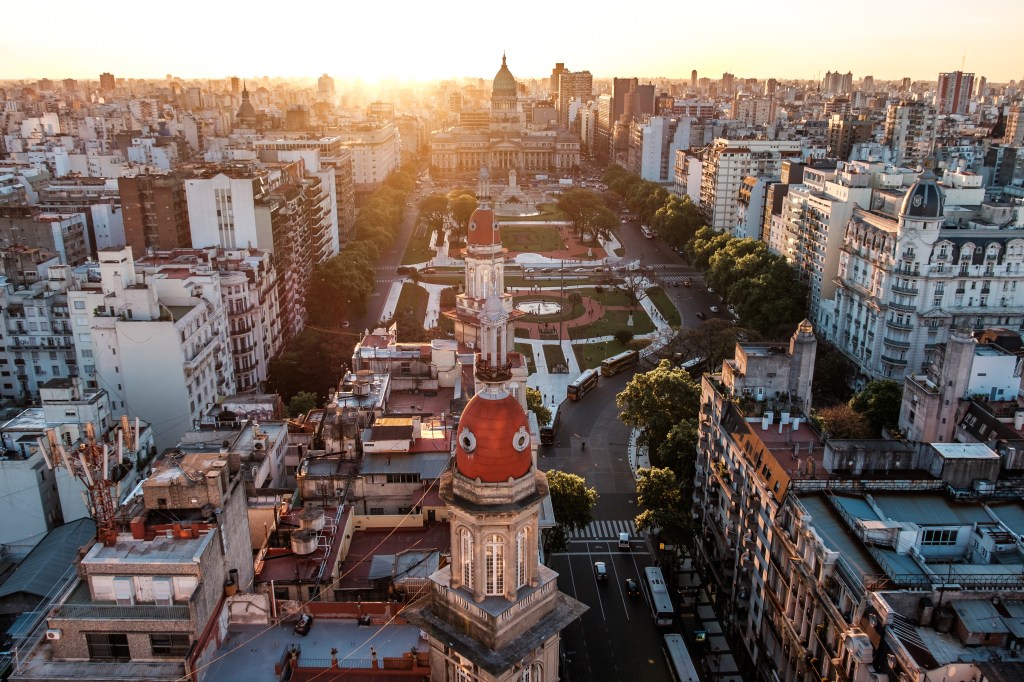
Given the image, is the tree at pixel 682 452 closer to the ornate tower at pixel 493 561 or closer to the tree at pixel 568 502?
the tree at pixel 568 502

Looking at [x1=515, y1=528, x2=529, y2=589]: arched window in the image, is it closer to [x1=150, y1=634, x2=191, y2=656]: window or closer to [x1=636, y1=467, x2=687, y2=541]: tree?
[x1=150, y1=634, x2=191, y2=656]: window

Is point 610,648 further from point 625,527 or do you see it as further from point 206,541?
point 206,541

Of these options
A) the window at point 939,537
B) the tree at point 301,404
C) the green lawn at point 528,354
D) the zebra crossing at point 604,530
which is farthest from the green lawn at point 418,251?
the window at point 939,537

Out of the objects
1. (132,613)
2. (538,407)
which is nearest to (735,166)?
(538,407)

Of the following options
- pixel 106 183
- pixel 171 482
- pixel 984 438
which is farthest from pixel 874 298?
pixel 106 183

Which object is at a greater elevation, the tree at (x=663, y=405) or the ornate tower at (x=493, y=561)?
the ornate tower at (x=493, y=561)

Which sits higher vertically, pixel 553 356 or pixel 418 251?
pixel 418 251

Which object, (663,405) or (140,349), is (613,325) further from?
(140,349)

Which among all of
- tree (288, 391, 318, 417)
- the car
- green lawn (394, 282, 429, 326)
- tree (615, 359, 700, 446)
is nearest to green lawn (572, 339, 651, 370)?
green lawn (394, 282, 429, 326)
